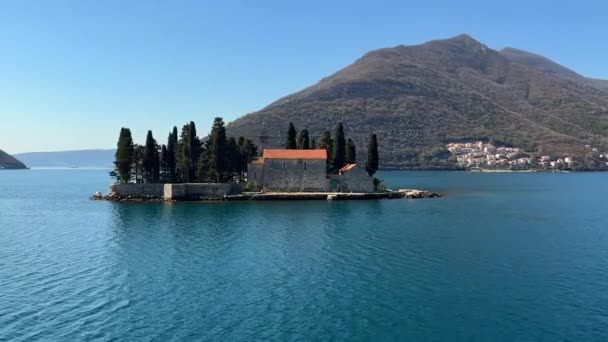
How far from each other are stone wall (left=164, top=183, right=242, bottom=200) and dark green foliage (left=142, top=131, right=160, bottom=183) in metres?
6.75

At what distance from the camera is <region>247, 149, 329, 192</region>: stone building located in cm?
8050

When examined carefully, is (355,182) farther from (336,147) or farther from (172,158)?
(172,158)

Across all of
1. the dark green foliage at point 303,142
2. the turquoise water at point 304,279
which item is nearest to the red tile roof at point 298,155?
the dark green foliage at point 303,142

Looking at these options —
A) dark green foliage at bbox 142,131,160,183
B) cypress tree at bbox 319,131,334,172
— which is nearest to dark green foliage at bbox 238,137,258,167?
cypress tree at bbox 319,131,334,172

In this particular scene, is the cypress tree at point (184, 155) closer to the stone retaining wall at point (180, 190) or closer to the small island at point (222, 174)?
the small island at point (222, 174)

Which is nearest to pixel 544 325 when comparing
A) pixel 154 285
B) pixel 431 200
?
pixel 154 285

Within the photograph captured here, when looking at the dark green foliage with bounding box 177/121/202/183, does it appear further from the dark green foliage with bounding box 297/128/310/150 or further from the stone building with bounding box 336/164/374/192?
the stone building with bounding box 336/164/374/192

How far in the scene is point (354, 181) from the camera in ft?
272

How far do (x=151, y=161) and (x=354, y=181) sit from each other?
1274 inches

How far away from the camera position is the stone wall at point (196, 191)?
78.1 metres

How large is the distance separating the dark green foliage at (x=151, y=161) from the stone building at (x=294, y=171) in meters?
17.3

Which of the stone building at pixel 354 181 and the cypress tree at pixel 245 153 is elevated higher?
the cypress tree at pixel 245 153

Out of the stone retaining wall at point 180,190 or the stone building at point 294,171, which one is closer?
the stone retaining wall at point 180,190

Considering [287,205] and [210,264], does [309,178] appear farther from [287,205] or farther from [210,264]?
[210,264]
